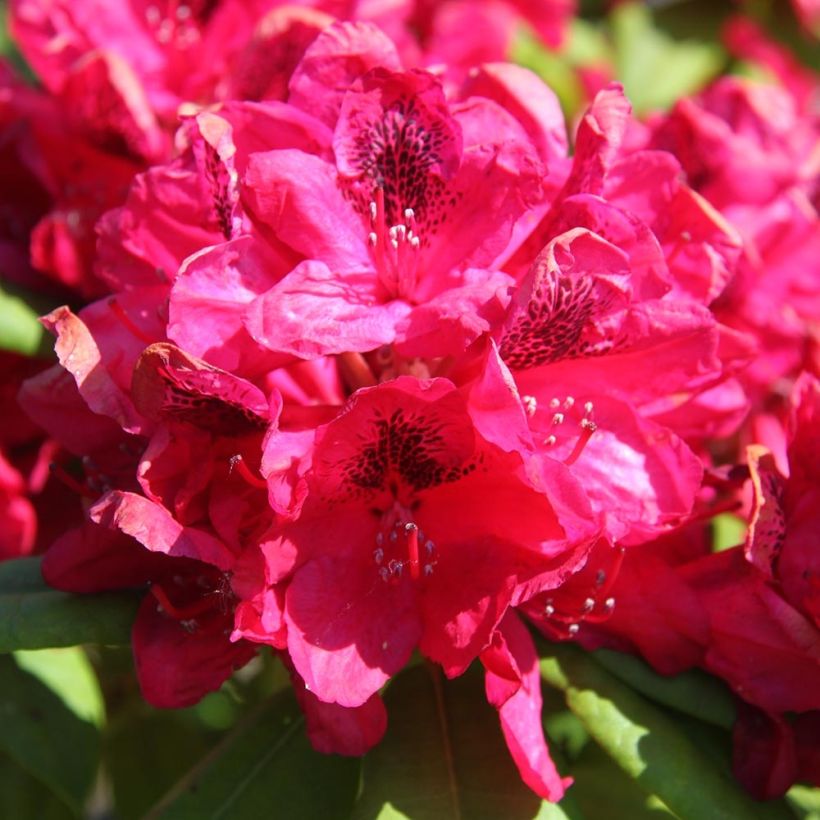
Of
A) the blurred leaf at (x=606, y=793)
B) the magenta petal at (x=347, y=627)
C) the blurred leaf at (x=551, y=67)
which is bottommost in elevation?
the blurred leaf at (x=606, y=793)

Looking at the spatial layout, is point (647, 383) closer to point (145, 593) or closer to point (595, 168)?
point (595, 168)

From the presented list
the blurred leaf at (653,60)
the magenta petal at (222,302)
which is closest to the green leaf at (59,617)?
the magenta petal at (222,302)

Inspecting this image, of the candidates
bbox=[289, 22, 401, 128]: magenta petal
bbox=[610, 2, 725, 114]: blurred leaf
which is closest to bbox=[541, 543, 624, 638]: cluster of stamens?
bbox=[289, 22, 401, 128]: magenta petal

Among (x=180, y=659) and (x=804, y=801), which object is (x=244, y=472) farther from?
(x=804, y=801)

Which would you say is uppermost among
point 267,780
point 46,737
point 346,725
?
point 346,725

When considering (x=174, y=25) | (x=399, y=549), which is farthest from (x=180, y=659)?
(x=174, y=25)

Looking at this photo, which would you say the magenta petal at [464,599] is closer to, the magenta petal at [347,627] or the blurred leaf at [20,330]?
the magenta petal at [347,627]

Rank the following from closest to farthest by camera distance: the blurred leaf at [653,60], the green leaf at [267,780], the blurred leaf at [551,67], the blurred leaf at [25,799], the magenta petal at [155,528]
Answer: the magenta petal at [155,528]
the green leaf at [267,780]
the blurred leaf at [25,799]
the blurred leaf at [551,67]
the blurred leaf at [653,60]
